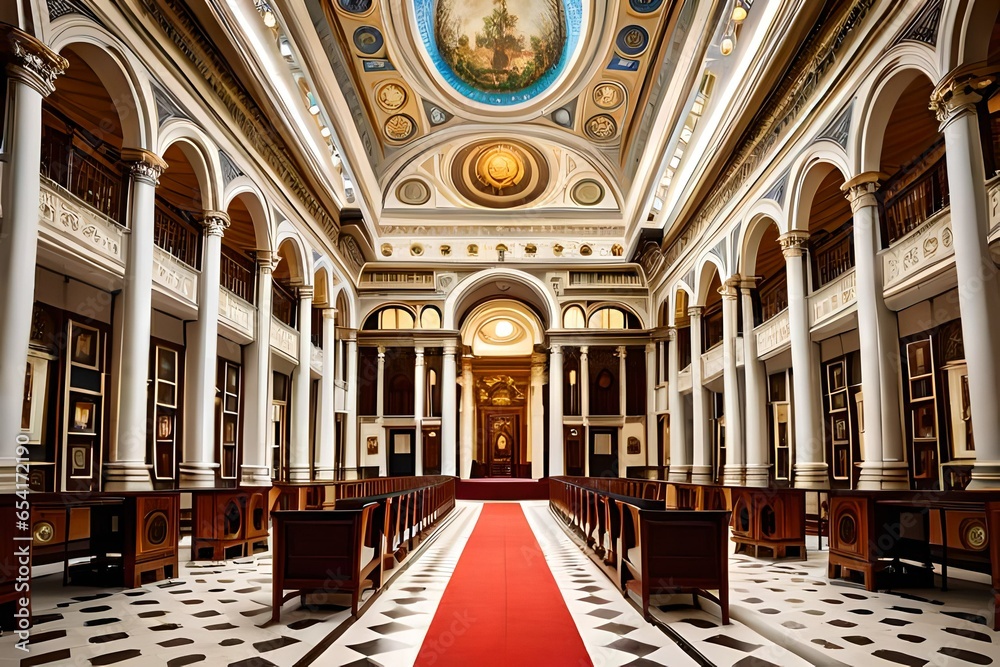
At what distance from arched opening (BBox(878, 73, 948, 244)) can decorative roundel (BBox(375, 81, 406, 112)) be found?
12.9 meters

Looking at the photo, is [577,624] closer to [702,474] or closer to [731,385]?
[731,385]

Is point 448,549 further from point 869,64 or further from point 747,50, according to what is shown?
point 747,50

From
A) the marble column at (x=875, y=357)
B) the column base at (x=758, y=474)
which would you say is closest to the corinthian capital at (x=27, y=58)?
the marble column at (x=875, y=357)

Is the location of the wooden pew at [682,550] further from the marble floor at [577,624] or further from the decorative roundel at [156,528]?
the decorative roundel at [156,528]

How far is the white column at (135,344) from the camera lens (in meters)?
9.32

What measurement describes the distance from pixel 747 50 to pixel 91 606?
1308 cm

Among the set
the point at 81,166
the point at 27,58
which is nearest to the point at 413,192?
the point at 81,166

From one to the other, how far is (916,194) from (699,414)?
9.29m

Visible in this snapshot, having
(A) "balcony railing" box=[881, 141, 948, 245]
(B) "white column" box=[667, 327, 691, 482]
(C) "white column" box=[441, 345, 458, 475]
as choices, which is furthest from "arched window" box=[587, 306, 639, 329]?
(A) "balcony railing" box=[881, 141, 948, 245]

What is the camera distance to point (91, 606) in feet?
21.3

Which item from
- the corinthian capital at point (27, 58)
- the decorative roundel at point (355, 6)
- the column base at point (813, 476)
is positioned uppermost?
the decorative roundel at point (355, 6)

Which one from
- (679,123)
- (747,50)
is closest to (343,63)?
(679,123)

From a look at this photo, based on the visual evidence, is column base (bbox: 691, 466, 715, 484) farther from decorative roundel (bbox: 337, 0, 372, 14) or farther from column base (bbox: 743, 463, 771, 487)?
decorative roundel (bbox: 337, 0, 372, 14)

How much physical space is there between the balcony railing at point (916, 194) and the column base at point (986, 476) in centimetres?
383
